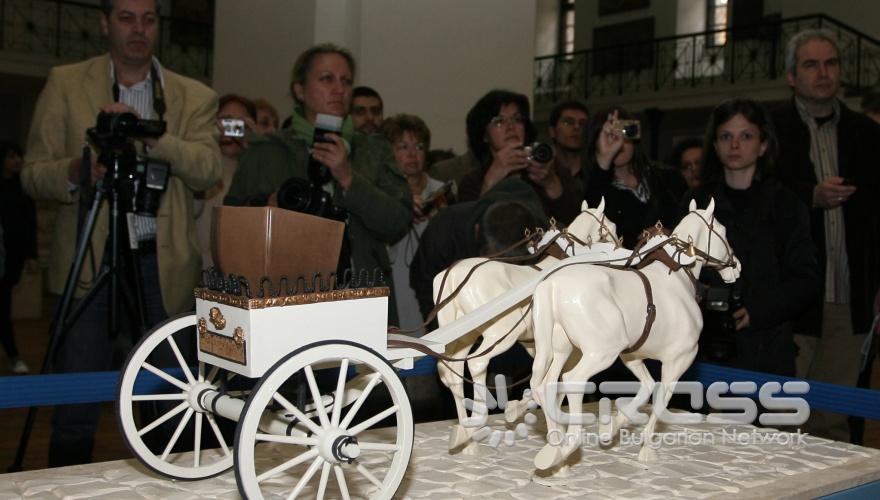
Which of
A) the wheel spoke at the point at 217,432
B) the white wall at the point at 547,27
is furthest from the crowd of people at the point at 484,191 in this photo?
the white wall at the point at 547,27

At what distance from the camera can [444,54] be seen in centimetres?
513

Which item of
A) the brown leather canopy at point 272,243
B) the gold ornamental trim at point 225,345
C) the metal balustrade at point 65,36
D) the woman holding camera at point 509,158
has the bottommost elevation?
the gold ornamental trim at point 225,345

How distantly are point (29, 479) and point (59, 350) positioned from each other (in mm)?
803

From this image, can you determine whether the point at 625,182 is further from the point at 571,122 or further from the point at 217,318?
the point at 217,318

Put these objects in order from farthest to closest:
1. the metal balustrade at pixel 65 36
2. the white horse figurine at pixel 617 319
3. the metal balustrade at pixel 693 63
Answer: the metal balustrade at pixel 693 63 < the metal balustrade at pixel 65 36 < the white horse figurine at pixel 617 319

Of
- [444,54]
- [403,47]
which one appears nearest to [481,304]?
[403,47]

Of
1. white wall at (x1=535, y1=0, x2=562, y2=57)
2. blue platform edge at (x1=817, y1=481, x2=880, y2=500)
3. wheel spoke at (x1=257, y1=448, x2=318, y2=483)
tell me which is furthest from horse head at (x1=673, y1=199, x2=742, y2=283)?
white wall at (x1=535, y1=0, x2=562, y2=57)

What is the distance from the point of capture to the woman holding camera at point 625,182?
117 inches

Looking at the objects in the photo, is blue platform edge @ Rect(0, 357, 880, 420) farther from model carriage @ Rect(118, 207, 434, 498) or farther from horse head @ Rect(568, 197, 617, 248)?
horse head @ Rect(568, 197, 617, 248)

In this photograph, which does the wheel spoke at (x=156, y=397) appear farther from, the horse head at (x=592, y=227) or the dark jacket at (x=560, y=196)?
the dark jacket at (x=560, y=196)

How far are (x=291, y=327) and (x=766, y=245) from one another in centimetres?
180

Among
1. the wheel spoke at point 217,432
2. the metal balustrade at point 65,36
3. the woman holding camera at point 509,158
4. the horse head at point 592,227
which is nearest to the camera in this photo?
the wheel spoke at point 217,432

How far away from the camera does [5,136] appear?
16.0 m

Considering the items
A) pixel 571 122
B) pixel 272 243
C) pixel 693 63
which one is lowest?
pixel 272 243
